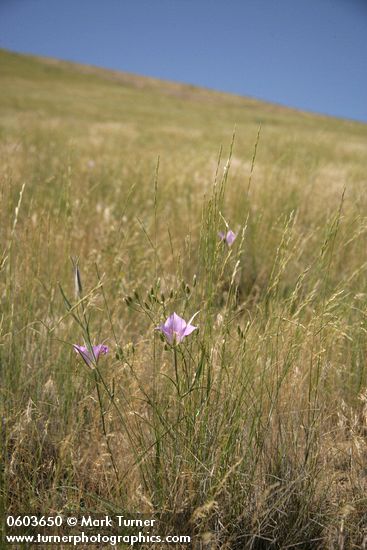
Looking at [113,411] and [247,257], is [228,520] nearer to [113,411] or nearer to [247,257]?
[113,411]

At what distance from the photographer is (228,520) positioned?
1030 millimetres

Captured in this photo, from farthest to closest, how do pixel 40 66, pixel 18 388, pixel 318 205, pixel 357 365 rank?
1. pixel 40 66
2. pixel 318 205
3. pixel 357 365
4. pixel 18 388

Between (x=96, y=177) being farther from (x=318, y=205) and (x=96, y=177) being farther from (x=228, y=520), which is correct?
(x=228, y=520)

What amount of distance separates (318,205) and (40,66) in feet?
149

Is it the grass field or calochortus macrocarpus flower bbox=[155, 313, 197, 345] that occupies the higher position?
calochortus macrocarpus flower bbox=[155, 313, 197, 345]

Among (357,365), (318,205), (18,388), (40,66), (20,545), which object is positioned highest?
(40,66)

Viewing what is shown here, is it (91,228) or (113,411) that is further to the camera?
(91,228)

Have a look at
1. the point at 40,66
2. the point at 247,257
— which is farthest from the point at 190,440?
the point at 40,66

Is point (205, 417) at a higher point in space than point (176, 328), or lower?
lower

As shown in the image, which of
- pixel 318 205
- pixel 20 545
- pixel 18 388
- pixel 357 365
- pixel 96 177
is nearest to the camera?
pixel 20 545

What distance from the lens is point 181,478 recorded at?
1.03 m

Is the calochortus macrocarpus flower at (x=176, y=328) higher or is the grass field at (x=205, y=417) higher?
the calochortus macrocarpus flower at (x=176, y=328)

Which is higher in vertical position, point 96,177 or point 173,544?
point 96,177

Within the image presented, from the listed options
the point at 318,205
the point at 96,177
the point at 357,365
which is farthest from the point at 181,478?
the point at 96,177
